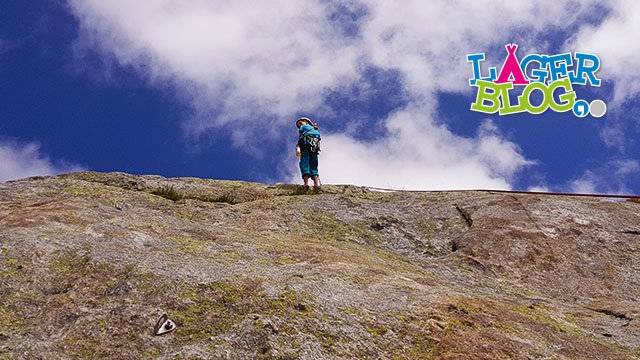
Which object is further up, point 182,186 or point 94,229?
point 182,186

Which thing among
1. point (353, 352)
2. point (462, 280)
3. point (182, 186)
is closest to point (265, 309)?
point (353, 352)

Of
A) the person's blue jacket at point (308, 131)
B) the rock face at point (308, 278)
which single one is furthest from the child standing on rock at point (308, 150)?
the rock face at point (308, 278)

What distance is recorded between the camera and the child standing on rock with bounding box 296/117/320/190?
22.8 m

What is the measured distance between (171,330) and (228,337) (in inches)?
33.7

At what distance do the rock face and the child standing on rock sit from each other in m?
3.68

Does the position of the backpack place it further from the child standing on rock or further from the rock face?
the rock face

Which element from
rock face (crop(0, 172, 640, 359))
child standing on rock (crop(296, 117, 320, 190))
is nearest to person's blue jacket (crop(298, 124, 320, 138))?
child standing on rock (crop(296, 117, 320, 190))

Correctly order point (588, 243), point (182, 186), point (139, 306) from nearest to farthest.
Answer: point (139, 306) → point (588, 243) → point (182, 186)

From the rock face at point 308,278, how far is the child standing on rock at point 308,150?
3680 millimetres

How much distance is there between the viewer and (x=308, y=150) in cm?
2311

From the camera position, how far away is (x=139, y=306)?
10.1m

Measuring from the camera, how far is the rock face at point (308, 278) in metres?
9.62

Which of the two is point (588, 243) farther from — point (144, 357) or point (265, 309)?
point (144, 357)

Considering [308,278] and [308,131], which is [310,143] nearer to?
[308,131]
